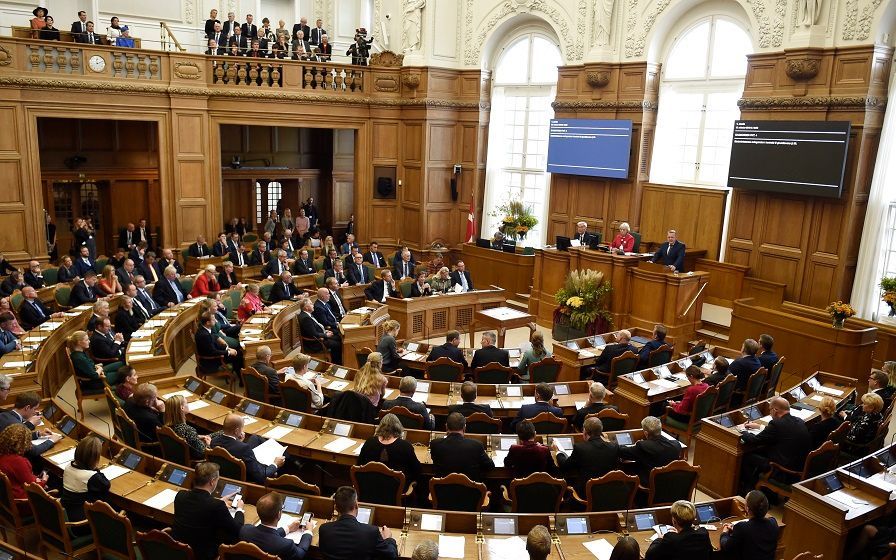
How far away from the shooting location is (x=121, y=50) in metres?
14.4

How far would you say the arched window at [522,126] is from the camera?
17109mm

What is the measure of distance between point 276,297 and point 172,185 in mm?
4805

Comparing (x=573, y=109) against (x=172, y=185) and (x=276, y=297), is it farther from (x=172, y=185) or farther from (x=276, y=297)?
(x=172, y=185)

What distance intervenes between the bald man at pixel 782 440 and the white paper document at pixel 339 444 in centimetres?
400

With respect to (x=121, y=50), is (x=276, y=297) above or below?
below

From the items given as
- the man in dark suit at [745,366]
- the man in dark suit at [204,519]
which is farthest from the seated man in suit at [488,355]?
the man in dark suit at [204,519]

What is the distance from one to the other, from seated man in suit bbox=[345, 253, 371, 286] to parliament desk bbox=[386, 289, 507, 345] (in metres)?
1.83

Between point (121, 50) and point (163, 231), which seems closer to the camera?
point (121, 50)

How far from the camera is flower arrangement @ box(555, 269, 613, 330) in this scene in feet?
41.8

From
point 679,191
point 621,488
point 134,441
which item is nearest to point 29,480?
point 134,441

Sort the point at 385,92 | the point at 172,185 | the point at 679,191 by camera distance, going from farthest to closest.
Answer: the point at 385,92 < the point at 172,185 < the point at 679,191

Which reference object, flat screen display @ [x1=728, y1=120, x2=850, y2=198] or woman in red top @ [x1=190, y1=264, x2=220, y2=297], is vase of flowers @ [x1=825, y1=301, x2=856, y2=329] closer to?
flat screen display @ [x1=728, y1=120, x2=850, y2=198]

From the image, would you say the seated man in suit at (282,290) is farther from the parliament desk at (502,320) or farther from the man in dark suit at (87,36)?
the man in dark suit at (87,36)

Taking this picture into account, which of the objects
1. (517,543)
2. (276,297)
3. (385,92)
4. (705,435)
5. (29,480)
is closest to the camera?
(517,543)
